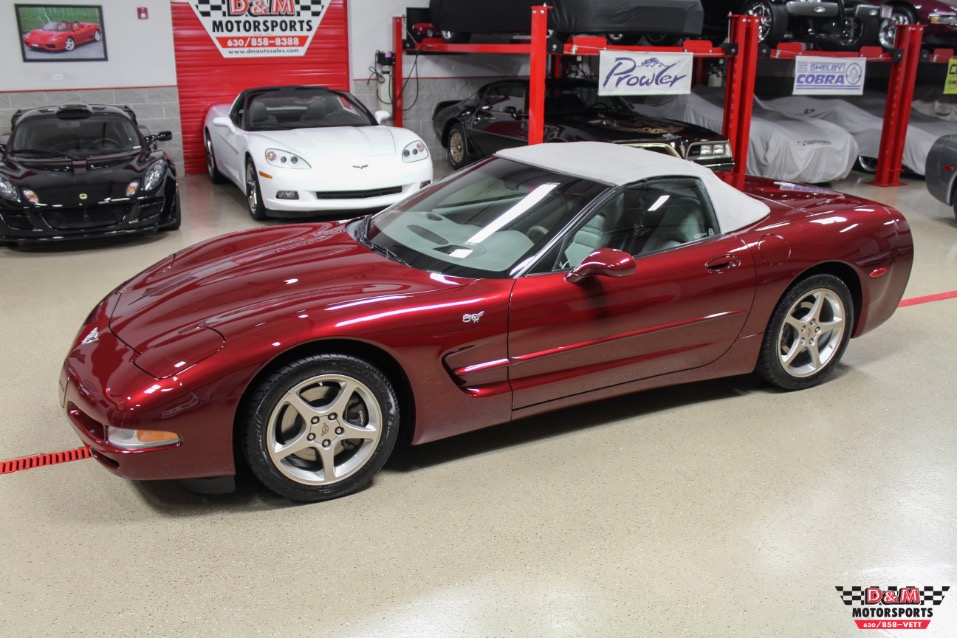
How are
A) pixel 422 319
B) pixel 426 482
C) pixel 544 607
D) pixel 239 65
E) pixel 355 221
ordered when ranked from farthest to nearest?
pixel 239 65
pixel 355 221
pixel 426 482
pixel 422 319
pixel 544 607

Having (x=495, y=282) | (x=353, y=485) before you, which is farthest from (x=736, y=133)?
(x=353, y=485)

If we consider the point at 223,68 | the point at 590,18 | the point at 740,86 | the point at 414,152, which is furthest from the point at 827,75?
the point at 223,68

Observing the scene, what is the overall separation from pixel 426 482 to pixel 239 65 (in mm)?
8909

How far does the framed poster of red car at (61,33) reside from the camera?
940cm

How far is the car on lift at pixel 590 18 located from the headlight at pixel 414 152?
1635 mm

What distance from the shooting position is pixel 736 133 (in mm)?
9375

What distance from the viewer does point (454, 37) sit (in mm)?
10805

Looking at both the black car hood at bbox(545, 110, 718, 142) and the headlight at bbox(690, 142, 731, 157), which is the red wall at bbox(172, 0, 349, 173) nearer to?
the black car hood at bbox(545, 110, 718, 142)

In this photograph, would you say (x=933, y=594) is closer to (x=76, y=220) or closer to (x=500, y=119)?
(x=76, y=220)

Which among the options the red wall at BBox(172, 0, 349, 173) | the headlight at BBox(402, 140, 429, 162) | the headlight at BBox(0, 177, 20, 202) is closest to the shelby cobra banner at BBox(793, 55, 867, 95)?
the headlight at BBox(402, 140, 429, 162)

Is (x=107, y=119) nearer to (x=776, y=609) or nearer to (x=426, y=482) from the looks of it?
(x=426, y=482)

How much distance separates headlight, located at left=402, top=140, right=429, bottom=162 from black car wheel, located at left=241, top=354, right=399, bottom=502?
4.92 meters

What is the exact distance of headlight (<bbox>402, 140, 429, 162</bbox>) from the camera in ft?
25.3

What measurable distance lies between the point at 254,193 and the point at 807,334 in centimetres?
533
